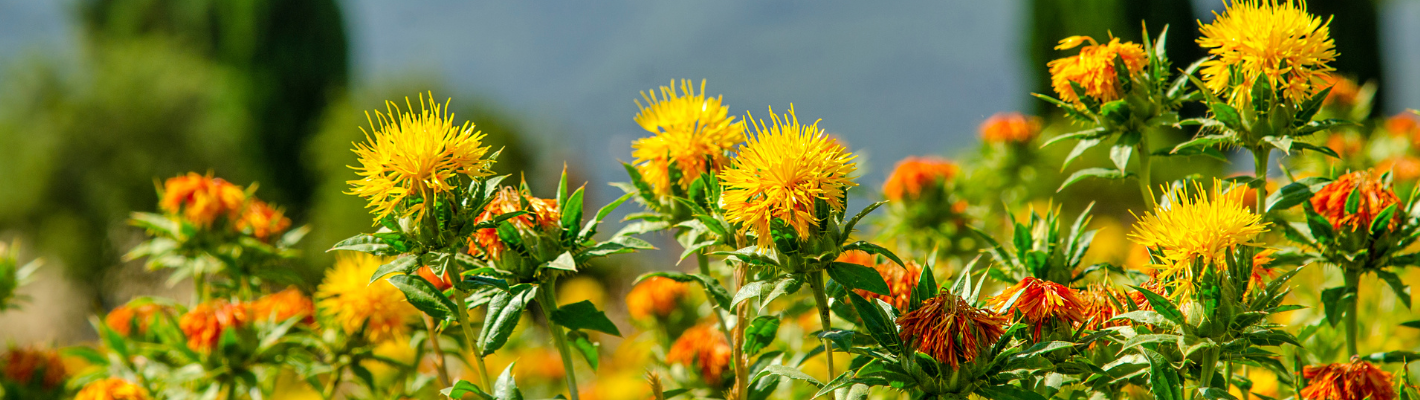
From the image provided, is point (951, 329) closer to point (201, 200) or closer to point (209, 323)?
point (209, 323)

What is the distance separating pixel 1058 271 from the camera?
1668 mm

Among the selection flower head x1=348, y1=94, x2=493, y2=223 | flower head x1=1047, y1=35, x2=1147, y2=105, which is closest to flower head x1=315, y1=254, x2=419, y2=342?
flower head x1=348, y1=94, x2=493, y2=223

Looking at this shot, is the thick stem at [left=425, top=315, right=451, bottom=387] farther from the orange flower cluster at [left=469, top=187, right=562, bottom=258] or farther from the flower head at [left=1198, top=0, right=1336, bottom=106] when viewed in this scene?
the flower head at [left=1198, top=0, right=1336, bottom=106]

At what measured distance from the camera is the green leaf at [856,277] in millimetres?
1184

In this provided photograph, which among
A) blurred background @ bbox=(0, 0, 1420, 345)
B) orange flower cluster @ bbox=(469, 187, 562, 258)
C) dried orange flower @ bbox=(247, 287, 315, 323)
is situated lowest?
orange flower cluster @ bbox=(469, 187, 562, 258)

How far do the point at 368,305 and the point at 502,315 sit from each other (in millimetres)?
834

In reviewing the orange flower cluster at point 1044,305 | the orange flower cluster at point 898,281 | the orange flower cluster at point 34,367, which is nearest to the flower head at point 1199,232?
the orange flower cluster at point 1044,305

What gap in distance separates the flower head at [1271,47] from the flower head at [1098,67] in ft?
0.44

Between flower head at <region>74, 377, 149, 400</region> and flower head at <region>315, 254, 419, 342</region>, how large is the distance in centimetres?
58

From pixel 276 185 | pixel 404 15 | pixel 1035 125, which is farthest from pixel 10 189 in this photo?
pixel 404 15

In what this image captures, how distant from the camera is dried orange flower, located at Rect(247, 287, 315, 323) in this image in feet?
7.63

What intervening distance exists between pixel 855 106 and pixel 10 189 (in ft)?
160

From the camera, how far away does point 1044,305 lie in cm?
128

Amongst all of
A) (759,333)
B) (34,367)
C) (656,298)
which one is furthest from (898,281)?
(34,367)
